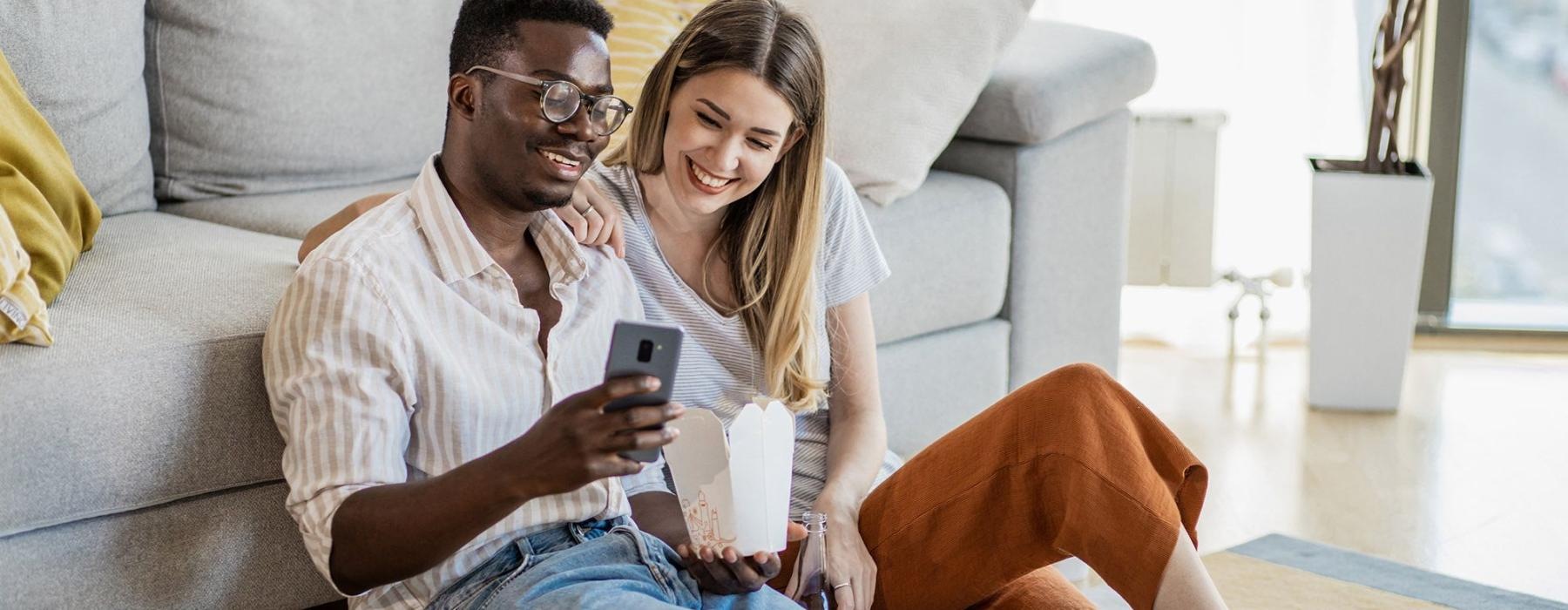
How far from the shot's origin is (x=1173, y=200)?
11.2 feet

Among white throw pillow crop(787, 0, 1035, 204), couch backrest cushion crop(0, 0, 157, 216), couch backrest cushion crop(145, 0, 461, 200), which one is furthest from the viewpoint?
white throw pillow crop(787, 0, 1035, 204)

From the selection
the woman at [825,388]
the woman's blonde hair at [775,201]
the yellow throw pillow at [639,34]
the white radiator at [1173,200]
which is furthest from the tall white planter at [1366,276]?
the woman's blonde hair at [775,201]

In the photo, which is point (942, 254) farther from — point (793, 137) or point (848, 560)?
point (848, 560)

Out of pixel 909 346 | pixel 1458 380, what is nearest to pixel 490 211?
pixel 909 346

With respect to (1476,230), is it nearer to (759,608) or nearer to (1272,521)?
(1272,521)

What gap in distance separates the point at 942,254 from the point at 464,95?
3.70 ft

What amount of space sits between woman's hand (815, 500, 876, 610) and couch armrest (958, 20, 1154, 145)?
41.7 inches

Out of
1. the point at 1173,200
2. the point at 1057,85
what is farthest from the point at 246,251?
the point at 1173,200

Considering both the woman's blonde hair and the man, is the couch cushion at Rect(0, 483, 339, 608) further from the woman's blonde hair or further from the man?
the woman's blonde hair

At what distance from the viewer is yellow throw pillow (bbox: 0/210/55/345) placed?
132cm

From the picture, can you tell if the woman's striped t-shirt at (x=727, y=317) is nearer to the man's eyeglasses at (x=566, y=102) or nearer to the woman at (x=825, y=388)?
the woman at (x=825, y=388)

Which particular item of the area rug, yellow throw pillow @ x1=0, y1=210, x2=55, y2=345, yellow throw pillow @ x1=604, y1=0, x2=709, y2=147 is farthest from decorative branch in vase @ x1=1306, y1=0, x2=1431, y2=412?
yellow throw pillow @ x1=0, y1=210, x2=55, y2=345

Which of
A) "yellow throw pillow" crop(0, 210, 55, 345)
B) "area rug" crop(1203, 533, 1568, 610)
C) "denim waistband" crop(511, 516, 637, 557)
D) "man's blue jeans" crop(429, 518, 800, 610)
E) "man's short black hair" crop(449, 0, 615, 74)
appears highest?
"man's short black hair" crop(449, 0, 615, 74)

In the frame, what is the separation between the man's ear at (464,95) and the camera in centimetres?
128
